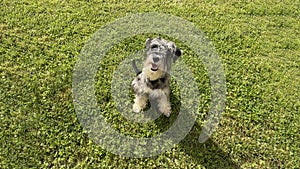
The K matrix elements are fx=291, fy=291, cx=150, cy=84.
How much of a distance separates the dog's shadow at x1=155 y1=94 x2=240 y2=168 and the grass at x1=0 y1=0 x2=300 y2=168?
22mm

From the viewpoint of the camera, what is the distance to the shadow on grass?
20.1 feet

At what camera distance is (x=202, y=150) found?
625cm

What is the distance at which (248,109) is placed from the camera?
23.0 feet

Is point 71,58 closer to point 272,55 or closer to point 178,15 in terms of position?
point 178,15

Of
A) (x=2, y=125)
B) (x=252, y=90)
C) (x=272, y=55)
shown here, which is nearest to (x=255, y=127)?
(x=252, y=90)

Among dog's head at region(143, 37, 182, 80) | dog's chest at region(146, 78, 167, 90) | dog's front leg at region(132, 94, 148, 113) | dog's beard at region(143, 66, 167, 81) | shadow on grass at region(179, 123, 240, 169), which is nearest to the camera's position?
dog's head at region(143, 37, 182, 80)

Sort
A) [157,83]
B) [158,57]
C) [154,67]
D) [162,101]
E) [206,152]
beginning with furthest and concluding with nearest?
[162,101] < [206,152] < [157,83] < [154,67] < [158,57]

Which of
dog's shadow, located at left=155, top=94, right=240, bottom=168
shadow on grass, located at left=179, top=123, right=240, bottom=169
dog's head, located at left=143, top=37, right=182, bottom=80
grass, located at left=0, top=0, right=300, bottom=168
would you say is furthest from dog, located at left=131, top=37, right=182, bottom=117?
shadow on grass, located at left=179, top=123, right=240, bottom=169

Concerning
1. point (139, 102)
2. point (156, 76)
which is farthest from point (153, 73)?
point (139, 102)

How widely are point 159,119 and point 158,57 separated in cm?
203

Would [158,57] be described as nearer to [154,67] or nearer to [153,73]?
[154,67]

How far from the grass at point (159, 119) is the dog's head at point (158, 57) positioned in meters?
1.63

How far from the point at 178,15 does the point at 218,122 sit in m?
3.87

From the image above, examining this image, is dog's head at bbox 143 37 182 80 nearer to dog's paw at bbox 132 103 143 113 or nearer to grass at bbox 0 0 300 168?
dog's paw at bbox 132 103 143 113
